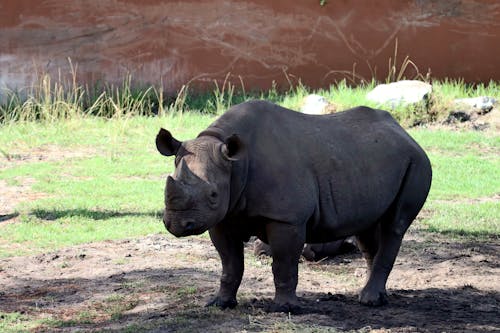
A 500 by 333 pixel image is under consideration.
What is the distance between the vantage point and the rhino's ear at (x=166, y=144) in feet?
19.7

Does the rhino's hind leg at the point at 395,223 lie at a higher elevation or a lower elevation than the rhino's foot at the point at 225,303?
higher

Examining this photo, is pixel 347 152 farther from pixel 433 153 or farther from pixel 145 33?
pixel 145 33

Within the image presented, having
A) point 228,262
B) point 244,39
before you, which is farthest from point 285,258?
point 244,39

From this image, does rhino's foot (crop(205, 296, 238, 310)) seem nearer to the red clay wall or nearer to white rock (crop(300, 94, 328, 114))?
white rock (crop(300, 94, 328, 114))

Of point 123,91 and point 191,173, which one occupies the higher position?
point 191,173

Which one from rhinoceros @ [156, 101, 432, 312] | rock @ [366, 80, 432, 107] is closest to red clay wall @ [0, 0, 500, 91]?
rock @ [366, 80, 432, 107]

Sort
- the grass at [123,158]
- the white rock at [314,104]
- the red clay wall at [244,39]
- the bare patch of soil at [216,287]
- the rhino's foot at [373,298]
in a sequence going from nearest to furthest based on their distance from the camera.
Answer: the bare patch of soil at [216,287] → the rhino's foot at [373,298] → the grass at [123,158] → the white rock at [314,104] → the red clay wall at [244,39]

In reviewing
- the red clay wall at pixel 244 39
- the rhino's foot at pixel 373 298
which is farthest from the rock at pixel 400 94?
the rhino's foot at pixel 373 298

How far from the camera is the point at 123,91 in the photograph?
16125 millimetres

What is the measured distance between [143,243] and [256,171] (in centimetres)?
306

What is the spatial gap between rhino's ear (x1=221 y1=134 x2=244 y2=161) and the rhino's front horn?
36 centimetres

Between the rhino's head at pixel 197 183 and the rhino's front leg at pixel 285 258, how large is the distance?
45cm

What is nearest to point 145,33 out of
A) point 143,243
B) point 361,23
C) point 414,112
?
point 361,23

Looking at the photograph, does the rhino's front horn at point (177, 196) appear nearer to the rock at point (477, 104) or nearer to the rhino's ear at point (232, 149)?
the rhino's ear at point (232, 149)
